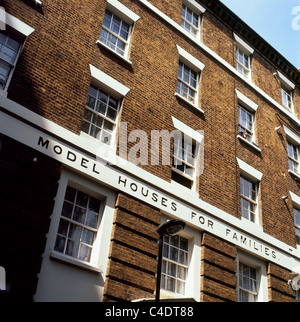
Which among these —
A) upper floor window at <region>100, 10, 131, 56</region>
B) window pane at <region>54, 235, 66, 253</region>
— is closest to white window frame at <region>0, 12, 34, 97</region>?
upper floor window at <region>100, 10, 131, 56</region>

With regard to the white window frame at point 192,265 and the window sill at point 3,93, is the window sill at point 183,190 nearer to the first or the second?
the white window frame at point 192,265

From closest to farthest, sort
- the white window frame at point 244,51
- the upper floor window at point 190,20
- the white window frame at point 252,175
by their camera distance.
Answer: the white window frame at point 252,175
the upper floor window at point 190,20
the white window frame at point 244,51

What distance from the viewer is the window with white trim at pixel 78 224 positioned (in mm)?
9250

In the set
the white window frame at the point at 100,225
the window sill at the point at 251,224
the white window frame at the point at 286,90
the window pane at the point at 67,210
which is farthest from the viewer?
the white window frame at the point at 286,90

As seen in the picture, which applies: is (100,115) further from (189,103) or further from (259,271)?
(259,271)

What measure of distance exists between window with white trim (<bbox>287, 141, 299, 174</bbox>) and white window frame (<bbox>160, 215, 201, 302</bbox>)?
8239 mm

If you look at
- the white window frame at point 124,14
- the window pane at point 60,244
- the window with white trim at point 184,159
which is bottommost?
the window pane at point 60,244

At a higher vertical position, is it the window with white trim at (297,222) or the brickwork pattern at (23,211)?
the window with white trim at (297,222)

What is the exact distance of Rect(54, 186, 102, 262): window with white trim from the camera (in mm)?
9250

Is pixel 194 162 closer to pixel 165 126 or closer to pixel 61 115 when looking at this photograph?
pixel 165 126

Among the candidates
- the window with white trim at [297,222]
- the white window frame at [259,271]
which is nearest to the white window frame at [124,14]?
the white window frame at [259,271]

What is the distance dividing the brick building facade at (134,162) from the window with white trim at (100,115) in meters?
0.04

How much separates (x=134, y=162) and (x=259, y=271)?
20.4ft

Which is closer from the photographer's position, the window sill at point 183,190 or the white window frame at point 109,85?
the white window frame at point 109,85
